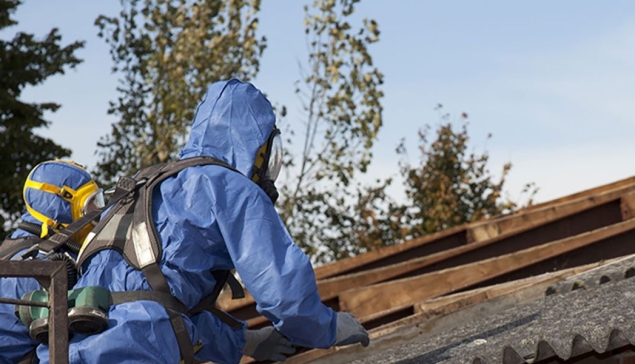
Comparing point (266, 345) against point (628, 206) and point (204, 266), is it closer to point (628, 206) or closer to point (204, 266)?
point (204, 266)

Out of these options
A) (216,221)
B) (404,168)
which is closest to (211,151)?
(216,221)

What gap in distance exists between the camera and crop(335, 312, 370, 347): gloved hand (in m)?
4.63

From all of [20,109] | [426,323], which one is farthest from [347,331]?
[20,109]

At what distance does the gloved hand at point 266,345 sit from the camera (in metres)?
4.94

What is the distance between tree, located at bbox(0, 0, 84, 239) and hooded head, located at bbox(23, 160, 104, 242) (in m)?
8.93

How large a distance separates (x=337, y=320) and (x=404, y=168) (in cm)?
1026

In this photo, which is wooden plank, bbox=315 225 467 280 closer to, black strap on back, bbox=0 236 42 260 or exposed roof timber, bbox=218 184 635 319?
exposed roof timber, bbox=218 184 635 319

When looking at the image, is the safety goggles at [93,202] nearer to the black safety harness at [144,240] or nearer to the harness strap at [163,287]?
the black safety harness at [144,240]

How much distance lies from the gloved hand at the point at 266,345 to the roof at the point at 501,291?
60cm

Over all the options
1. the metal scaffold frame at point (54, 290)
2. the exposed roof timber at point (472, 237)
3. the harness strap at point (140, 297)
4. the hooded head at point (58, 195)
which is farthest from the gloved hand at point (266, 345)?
the exposed roof timber at point (472, 237)

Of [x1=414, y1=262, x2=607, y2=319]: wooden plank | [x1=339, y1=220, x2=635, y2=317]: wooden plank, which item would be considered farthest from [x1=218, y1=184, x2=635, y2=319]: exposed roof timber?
[x1=414, y1=262, x2=607, y2=319]: wooden plank

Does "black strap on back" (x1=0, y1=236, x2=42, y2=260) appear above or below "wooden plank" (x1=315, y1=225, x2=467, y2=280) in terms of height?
above

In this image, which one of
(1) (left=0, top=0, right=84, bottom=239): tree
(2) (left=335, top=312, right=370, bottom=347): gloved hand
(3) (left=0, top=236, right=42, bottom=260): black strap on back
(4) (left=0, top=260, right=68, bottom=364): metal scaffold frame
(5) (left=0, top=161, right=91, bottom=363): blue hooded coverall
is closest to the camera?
(4) (left=0, top=260, right=68, bottom=364): metal scaffold frame

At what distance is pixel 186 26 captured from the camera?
14.9 metres
